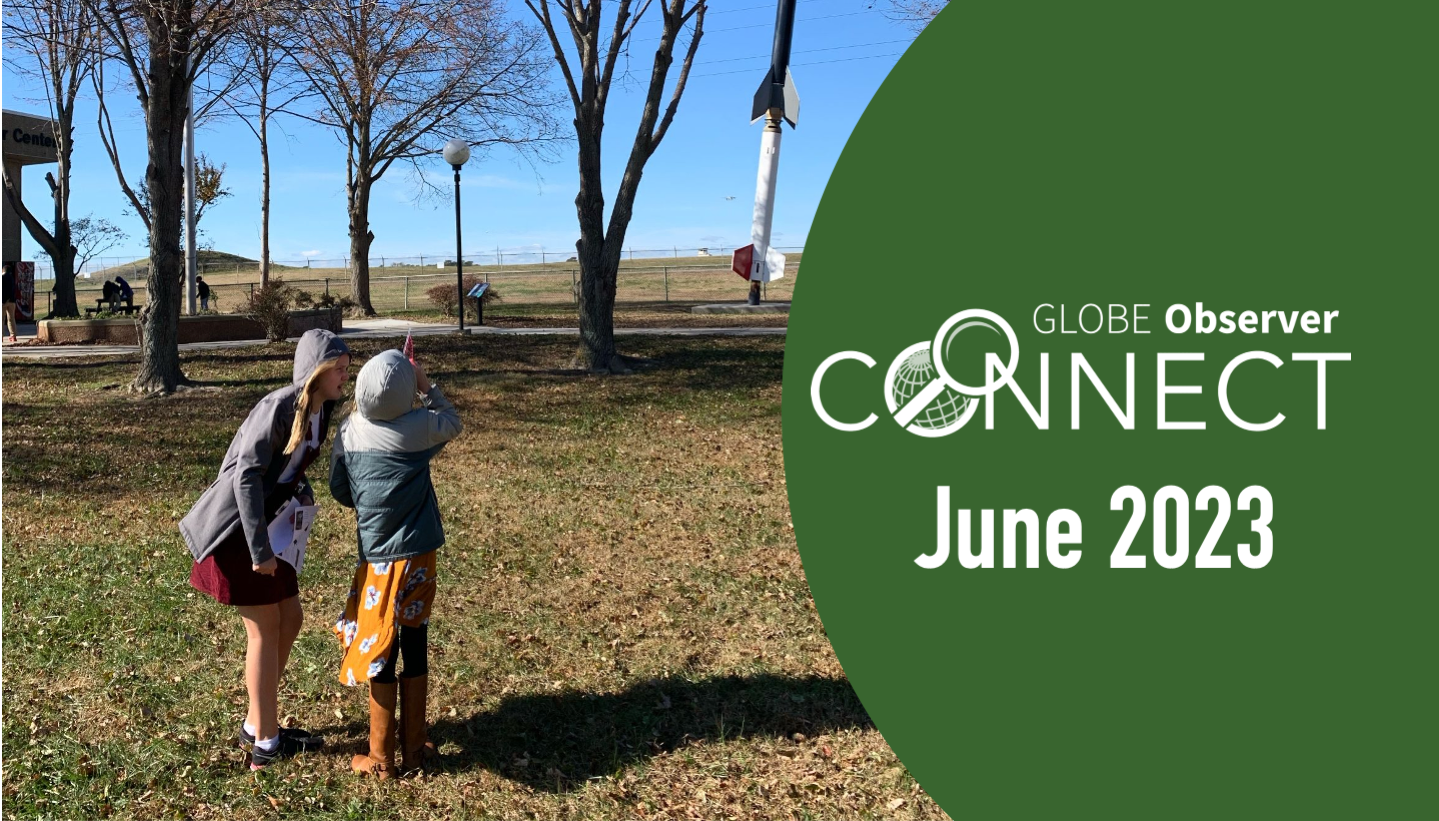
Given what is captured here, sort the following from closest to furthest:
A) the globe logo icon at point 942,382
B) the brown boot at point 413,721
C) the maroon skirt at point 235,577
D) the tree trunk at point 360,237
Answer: the globe logo icon at point 942,382
the maroon skirt at point 235,577
the brown boot at point 413,721
the tree trunk at point 360,237

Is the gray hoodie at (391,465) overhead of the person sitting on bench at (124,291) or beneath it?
beneath

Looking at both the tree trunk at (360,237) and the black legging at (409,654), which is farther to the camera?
the tree trunk at (360,237)

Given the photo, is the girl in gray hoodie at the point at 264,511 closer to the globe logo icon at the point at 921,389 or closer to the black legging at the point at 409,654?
the black legging at the point at 409,654

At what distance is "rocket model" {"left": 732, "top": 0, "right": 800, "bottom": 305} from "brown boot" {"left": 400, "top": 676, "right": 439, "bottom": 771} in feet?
12.7

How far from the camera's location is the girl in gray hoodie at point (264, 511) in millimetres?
4578

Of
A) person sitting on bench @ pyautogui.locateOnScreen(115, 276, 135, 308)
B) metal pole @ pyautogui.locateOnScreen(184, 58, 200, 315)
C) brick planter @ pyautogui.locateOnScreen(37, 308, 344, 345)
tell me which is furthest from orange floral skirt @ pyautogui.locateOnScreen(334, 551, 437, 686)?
person sitting on bench @ pyautogui.locateOnScreen(115, 276, 135, 308)

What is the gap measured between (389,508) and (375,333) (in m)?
19.2

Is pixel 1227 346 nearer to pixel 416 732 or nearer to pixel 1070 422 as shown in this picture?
pixel 1070 422

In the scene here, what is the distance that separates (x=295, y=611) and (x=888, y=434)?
8.85 feet

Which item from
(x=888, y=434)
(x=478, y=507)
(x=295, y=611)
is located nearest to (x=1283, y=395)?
(x=888, y=434)

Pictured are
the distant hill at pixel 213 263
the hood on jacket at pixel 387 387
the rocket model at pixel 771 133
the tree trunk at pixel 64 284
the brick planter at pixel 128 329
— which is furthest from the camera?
the distant hill at pixel 213 263

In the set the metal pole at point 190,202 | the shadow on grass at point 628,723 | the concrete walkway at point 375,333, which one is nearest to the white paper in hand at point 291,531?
the shadow on grass at point 628,723

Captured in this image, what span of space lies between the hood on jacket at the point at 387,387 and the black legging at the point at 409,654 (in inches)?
35.3

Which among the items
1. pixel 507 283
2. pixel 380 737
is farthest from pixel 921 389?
pixel 507 283
